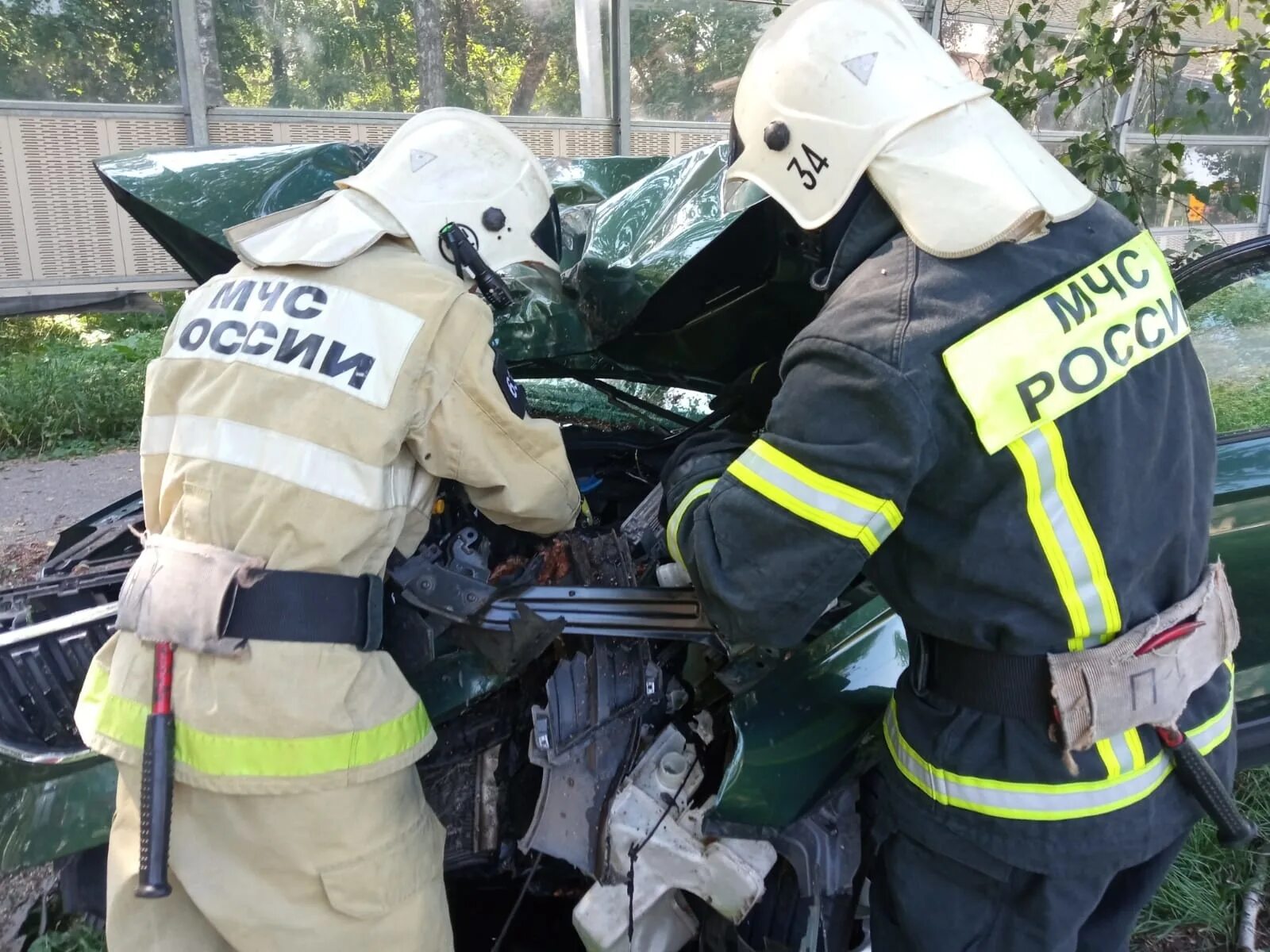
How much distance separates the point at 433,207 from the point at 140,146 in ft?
21.9

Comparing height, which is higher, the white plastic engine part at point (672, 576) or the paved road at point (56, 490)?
the white plastic engine part at point (672, 576)

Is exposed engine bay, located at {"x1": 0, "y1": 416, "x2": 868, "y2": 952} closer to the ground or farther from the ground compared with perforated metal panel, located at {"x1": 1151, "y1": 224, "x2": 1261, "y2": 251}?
closer to the ground

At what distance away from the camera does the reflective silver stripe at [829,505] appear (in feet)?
4.16

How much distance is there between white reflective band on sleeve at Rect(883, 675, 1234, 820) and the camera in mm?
1403

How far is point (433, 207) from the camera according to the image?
6.25 feet

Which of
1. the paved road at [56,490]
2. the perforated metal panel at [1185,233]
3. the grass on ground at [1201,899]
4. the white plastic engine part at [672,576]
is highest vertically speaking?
the perforated metal panel at [1185,233]

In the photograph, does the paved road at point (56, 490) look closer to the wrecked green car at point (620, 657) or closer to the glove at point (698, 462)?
the wrecked green car at point (620, 657)

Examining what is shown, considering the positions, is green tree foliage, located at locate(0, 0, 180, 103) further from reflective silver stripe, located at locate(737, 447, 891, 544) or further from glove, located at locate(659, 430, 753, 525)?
reflective silver stripe, located at locate(737, 447, 891, 544)

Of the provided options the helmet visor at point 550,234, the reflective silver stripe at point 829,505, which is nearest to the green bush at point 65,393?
the helmet visor at point 550,234

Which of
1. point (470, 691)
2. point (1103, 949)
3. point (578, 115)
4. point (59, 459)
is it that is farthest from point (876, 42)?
point (578, 115)

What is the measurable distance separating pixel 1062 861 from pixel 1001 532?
516mm

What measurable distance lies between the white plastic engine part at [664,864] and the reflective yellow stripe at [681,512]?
0.49m

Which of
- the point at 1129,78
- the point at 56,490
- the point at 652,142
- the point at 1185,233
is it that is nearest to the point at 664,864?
the point at 1129,78

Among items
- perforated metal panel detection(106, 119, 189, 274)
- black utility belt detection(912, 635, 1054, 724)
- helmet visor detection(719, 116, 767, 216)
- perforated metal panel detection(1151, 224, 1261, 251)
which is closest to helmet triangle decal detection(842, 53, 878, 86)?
helmet visor detection(719, 116, 767, 216)
